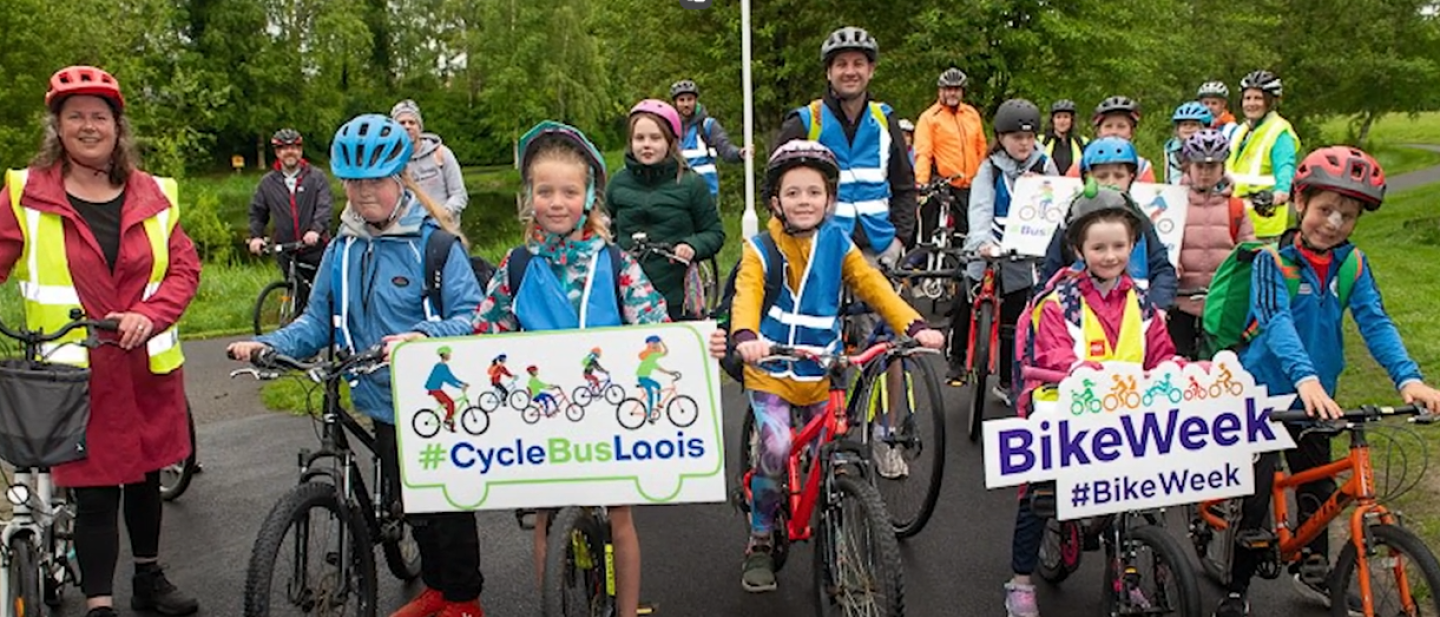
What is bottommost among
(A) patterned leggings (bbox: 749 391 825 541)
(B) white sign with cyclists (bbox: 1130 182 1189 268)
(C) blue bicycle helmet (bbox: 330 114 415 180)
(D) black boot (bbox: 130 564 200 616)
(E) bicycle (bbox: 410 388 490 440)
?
(D) black boot (bbox: 130 564 200 616)

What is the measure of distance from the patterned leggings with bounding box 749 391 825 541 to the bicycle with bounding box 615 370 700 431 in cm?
82

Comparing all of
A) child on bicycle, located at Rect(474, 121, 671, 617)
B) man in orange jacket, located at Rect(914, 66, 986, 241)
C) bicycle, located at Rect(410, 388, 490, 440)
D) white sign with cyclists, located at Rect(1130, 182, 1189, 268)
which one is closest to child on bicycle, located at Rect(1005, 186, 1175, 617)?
child on bicycle, located at Rect(474, 121, 671, 617)

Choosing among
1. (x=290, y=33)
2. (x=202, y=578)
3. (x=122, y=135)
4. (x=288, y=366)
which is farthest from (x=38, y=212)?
(x=290, y=33)

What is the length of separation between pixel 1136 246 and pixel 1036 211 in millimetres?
1345

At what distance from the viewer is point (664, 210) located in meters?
6.52

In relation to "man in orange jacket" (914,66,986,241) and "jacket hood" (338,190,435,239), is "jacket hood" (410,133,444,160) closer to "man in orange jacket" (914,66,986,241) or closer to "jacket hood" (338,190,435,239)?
"jacket hood" (338,190,435,239)

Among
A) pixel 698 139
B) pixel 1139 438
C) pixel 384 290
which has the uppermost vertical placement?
pixel 698 139

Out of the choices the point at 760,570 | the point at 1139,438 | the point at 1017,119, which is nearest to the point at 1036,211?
the point at 1017,119

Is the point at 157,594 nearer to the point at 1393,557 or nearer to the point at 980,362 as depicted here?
the point at 980,362

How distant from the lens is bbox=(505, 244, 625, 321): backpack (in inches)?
169

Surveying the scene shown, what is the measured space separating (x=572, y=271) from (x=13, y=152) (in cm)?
2692

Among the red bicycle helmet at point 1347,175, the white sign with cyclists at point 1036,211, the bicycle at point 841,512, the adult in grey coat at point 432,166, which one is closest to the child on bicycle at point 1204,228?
the white sign with cyclists at point 1036,211

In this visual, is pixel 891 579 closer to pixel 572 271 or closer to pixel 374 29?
pixel 572 271

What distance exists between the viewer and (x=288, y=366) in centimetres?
396
